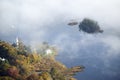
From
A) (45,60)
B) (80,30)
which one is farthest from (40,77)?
(80,30)

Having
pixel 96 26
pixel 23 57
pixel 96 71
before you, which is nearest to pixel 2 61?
pixel 23 57

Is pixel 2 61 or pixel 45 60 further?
Result: pixel 45 60

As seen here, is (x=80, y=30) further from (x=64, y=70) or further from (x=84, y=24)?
(x=64, y=70)

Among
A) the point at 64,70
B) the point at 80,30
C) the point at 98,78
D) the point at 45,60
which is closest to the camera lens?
the point at 98,78

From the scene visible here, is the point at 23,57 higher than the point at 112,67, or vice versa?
the point at 23,57

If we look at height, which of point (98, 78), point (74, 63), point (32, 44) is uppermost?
point (32, 44)

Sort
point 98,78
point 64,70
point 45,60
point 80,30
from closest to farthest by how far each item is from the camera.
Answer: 1. point 98,78
2. point 64,70
3. point 45,60
4. point 80,30
